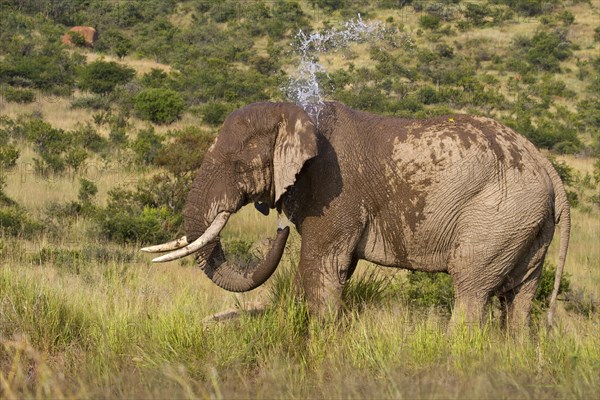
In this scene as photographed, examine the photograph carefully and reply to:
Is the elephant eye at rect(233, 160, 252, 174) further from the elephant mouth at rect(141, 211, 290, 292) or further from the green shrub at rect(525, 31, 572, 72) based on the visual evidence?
the green shrub at rect(525, 31, 572, 72)

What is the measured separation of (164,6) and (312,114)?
6085 centimetres

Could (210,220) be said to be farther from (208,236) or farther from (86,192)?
(86,192)

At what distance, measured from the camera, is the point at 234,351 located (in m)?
5.38

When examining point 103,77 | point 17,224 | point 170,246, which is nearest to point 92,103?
point 103,77

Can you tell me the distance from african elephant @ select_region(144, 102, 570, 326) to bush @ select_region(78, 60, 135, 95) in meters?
26.5

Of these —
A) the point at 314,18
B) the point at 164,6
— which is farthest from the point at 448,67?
the point at 164,6

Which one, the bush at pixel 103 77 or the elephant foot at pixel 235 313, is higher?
the bush at pixel 103 77

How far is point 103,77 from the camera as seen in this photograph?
33.7 m

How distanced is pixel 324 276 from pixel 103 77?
95.0ft

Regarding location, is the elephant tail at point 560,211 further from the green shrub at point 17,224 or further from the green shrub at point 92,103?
the green shrub at point 92,103

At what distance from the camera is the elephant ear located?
5.84m

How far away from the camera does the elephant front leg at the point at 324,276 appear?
6.06 meters

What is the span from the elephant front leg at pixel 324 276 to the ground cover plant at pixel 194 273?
0.12 m

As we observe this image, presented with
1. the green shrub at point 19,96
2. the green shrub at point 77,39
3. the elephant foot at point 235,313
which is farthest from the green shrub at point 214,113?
the green shrub at point 77,39
